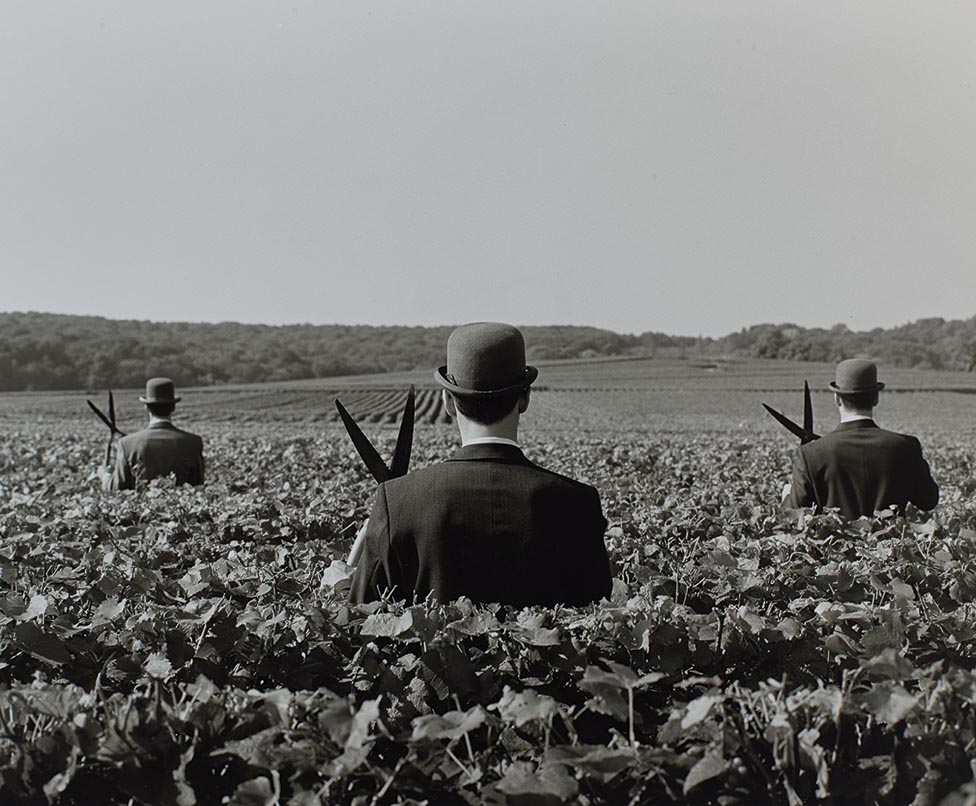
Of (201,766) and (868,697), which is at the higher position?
(868,697)

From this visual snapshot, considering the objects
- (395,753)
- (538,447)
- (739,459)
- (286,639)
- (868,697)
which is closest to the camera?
(868,697)

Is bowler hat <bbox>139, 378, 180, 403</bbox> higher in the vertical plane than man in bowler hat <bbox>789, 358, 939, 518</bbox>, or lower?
higher

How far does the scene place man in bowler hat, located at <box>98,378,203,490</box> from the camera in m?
7.45

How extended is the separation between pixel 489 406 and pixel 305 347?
8295 cm

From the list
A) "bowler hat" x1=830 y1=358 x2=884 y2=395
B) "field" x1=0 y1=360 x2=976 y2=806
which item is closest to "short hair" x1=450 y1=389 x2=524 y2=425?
"field" x1=0 y1=360 x2=976 y2=806

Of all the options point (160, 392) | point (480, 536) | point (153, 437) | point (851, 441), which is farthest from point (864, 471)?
point (160, 392)

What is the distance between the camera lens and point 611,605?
2.26 meters

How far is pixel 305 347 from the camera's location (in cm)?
8331

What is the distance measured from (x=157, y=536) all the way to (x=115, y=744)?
2.91 meters

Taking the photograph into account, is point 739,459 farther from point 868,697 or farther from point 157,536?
point 868,697

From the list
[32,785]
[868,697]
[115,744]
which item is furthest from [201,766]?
[868,697]

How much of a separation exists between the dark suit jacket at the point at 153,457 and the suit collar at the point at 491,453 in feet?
17.8

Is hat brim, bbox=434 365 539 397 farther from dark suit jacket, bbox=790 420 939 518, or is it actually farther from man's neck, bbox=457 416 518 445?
dark suit jacket, bbox=790 420 939 518

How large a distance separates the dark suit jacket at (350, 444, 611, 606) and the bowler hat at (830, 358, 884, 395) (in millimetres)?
3218
